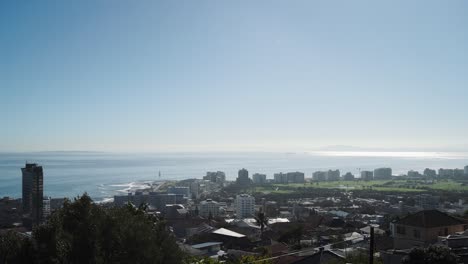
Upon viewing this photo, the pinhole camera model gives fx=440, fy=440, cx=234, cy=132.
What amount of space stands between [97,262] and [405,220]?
36.3ft

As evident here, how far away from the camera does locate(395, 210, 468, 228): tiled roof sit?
1329 cm

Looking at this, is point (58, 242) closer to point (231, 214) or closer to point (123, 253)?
point (123, 253)

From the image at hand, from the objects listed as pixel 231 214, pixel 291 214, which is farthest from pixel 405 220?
pixel 231 214

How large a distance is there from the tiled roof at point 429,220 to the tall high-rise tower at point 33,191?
96.5 ft

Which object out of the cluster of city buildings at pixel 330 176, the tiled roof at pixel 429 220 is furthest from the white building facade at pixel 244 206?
the tiled roof at pixel 429 220

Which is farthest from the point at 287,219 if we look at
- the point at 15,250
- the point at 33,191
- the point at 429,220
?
the point at 15,250

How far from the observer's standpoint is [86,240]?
18.7ft

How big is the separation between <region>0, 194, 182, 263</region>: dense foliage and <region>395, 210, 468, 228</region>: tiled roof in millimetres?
9562

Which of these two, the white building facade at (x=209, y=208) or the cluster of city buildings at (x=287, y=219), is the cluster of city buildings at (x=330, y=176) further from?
the white building facade at (x=209, y=208)

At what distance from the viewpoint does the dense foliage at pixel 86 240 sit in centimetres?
552

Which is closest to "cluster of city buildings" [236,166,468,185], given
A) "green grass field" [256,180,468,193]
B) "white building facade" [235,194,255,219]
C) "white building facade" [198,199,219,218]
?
"green grass field" [256,180,468,193]

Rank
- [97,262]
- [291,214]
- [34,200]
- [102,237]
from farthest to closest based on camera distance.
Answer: [291,214] < [34,200] < [102,237] < [97,262]

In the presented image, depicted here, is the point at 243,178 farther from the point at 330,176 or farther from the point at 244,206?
the point at 244,206

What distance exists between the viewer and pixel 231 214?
2203 inches
